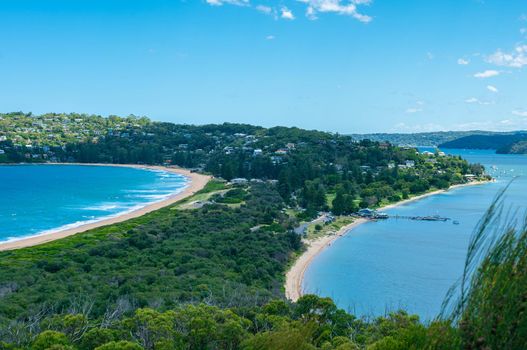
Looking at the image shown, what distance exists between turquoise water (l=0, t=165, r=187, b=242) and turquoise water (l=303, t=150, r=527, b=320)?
21.4 meters

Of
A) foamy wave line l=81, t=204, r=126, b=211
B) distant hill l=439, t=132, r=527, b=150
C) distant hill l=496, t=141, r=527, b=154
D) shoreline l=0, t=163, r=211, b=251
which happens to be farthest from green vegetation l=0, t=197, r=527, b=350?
distant hill l=439, t=132, r=527, b=150

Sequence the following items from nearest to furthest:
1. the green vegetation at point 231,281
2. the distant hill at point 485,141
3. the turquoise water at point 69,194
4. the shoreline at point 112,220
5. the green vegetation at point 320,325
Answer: the green vegetation at point 320,325 < the green vegetation at point 231,281 < the shoreline at point 112,220 < the turquoise water at point 69,194 < the distant hill at point 485,141

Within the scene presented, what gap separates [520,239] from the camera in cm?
384

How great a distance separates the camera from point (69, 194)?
55375mm

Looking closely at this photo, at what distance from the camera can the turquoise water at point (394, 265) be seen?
22.7m

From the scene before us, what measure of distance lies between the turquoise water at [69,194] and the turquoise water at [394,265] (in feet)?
70.3

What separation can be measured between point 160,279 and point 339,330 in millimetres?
8840

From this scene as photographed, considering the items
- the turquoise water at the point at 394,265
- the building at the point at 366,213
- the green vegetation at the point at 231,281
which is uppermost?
the green vegetation at the point at 231,281

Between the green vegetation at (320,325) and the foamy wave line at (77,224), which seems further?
the foamy wave line at (77,224)

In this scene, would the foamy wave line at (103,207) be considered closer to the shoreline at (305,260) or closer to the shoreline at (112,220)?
the shoreline at (112,220)

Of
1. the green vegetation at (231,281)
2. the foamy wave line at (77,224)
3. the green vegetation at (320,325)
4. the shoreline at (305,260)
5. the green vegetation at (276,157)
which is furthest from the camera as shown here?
the green vegetation at (276,157)

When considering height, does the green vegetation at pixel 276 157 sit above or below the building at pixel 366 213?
above

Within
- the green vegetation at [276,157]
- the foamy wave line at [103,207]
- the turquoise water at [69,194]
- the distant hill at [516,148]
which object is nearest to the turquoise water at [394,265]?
the green vegetation at [276,157]

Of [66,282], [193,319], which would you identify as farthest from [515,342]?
[66,282]
